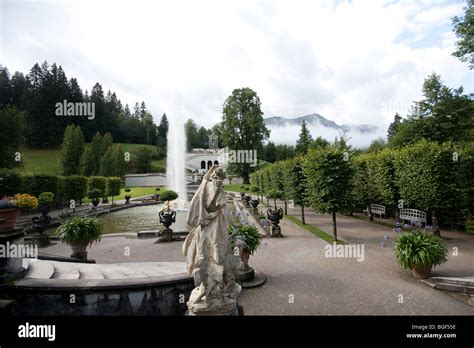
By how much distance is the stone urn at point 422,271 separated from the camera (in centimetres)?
834

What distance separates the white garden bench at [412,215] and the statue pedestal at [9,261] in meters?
19.7

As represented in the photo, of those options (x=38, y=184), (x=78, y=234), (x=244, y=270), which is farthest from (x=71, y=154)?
(x=244, y=270)

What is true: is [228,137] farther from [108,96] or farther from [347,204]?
[108,96]

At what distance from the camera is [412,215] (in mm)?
17688

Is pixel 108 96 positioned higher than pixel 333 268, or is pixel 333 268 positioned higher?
pixel 108 96

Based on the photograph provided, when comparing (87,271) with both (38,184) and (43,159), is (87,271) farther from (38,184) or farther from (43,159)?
(43,159)

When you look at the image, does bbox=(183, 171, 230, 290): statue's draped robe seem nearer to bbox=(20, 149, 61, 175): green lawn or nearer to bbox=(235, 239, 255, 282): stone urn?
bbox=(235, 239, 255, 282): stone urn

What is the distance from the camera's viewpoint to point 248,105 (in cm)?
5444

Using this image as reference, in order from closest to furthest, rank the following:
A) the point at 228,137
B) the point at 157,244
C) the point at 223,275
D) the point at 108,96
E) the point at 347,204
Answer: the point at 223,275
the point at 157,244
the point at 347,204
the point at 228,137
the point at 108,96

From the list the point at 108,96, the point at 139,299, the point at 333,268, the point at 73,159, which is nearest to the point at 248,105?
the point at 73,159

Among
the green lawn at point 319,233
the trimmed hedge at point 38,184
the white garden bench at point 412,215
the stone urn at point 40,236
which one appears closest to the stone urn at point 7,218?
the stone urn at point 40,236

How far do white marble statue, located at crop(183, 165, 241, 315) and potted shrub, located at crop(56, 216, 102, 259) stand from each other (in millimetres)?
7086

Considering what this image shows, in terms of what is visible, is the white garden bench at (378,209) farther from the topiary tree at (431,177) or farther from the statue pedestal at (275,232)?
the statue pedestal at (275,232)

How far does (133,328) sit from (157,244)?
779cm
